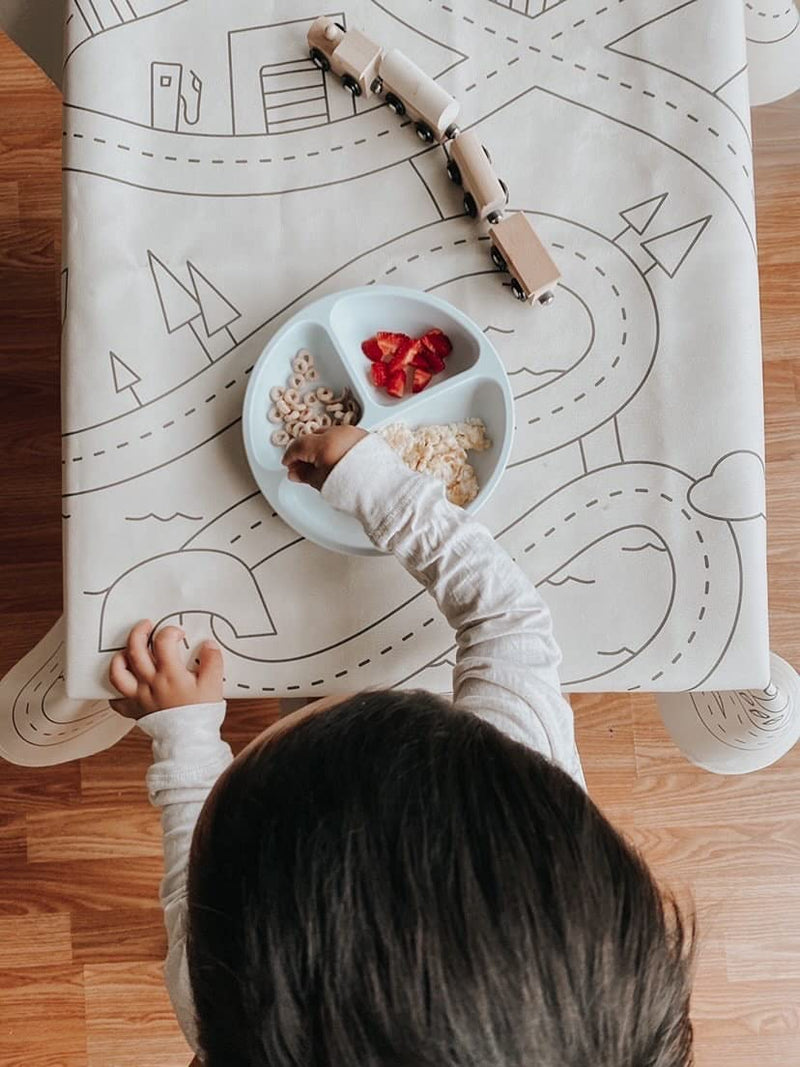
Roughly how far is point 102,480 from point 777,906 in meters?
0.98

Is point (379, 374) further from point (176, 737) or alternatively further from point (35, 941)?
point (35, 941)

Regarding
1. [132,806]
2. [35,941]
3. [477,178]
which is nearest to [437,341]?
[477,178]

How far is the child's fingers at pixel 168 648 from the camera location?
688 millimetres

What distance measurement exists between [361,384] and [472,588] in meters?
0.16

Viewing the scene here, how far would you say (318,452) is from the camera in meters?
0.67

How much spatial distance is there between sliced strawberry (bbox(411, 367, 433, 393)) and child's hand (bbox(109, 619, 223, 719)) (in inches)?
8.8

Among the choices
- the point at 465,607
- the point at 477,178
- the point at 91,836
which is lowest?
the point at 91,836

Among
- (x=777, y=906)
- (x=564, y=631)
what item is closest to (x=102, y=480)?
(x=564, y=631)

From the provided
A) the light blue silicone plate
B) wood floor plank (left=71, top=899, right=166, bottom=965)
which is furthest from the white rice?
wood floor plank (left=71, top=899, right=166, bottom=965)

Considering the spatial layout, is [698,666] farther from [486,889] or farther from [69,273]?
[69,273]

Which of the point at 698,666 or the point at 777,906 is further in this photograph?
the point at 777,906

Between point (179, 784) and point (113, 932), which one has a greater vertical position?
point (179, 784)

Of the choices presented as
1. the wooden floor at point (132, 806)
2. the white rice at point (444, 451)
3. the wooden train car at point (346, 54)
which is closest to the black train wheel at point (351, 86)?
the wooden train car at point (346, 54)

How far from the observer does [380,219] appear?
0.73m
